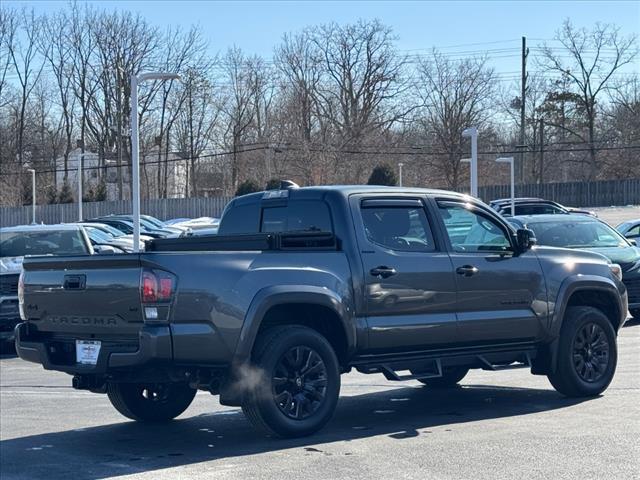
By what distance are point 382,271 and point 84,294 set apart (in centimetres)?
236

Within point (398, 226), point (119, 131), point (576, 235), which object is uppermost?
point (119, 131)

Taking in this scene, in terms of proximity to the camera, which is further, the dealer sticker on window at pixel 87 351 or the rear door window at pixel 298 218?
the rear door window at pixel 298 218

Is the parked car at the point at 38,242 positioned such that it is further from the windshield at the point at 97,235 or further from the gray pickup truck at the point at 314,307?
the windshield at the point at 97,235

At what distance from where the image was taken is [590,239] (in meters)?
16.9

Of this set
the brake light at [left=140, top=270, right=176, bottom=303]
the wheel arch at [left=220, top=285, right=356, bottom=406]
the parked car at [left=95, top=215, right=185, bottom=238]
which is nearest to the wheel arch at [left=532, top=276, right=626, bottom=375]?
the wheel arch at [left=220, top=285, right=356, bottom=406]

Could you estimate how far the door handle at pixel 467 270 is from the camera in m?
8.85

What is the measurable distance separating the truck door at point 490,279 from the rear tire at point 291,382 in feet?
4.66

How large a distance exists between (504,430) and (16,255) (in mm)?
10703

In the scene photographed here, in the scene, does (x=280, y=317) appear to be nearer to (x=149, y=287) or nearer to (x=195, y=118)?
(x=149, y=287)

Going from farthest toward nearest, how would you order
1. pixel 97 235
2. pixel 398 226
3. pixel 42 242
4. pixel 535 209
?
pixel 535 209, pixel 97 235, pixel 42 242, pixel 398 226

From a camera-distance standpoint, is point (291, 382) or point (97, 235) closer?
Answer: point (291, 382)

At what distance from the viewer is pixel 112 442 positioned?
330 inches

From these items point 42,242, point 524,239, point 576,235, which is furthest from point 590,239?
point 42,242

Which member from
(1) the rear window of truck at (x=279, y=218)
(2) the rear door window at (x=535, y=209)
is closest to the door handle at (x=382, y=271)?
(1) the rear window of truck at (x=279, y=218)
